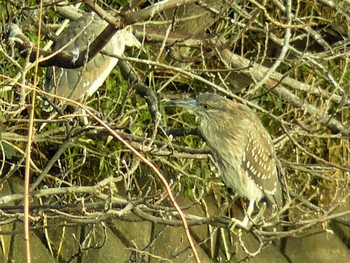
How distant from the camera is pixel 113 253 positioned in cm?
444

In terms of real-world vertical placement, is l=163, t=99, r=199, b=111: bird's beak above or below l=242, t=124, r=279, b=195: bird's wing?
above

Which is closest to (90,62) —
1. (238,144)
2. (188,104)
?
(188,104)

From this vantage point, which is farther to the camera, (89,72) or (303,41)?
(303,41)

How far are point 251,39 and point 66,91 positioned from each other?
1.22 m

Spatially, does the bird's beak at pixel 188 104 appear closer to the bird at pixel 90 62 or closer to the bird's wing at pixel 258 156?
the bird's wing at pixel 258 156

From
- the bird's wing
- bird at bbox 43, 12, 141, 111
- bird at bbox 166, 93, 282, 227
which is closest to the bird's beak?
bird at bbox 166, 93, 282, 227

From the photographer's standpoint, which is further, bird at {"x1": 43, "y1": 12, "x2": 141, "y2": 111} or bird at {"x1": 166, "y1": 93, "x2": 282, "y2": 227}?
bird at {"x1": 43, "y1": 12, "x2": 141, "y2": 111}

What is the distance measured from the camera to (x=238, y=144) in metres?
3.44

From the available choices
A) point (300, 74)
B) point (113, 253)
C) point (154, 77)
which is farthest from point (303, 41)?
point (113, 253)

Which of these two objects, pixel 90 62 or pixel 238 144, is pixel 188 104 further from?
pixel 90 62

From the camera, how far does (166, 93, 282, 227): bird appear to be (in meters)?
3.38

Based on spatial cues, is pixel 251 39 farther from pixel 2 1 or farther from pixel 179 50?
pixel 2 1

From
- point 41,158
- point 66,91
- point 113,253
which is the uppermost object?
point 66,91

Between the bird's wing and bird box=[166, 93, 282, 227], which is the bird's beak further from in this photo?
the bird's wing
